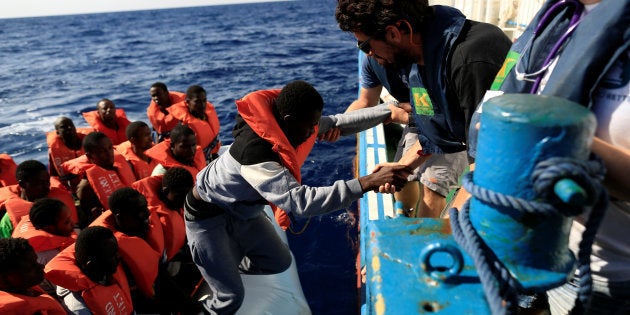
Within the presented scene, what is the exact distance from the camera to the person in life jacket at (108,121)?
6.71 metres

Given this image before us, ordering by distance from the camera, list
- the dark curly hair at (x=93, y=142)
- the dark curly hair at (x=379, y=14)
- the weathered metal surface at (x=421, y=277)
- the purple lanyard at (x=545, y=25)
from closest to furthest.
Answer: the weathered metal surface at (x=421, y=277)
the purple lanyard at (x=545, y=25)
the dark curly hair at (x=379, y=14)
the dark curly hair at (x=93, y=142)

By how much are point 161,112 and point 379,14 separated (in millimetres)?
5731

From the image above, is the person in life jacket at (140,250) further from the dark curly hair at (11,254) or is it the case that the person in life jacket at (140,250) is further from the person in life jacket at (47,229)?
the dark curly hair at (11,254)

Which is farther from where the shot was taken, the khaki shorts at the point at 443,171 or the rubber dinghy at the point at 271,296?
the rubber dinghy at the point at 271,296

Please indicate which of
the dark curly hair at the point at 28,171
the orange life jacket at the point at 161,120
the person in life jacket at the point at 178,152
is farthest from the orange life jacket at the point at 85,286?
the orange life jacket at the point at 161,120

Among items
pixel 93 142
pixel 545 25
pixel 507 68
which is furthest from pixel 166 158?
pixel 545 25

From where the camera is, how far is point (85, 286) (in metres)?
3.02

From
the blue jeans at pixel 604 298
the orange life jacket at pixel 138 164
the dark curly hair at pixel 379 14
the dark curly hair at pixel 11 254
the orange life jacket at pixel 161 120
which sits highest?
the dark curly hair at pixel 379 14

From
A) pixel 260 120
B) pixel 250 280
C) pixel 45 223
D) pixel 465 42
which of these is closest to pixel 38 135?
pixel 45 223

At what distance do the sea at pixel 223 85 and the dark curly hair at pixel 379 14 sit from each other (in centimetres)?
190

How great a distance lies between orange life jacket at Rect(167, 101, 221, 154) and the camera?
20.7 ft

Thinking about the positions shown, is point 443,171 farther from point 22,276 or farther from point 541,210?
point 22,276

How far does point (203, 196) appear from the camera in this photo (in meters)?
2.68

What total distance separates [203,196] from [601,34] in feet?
7.36
